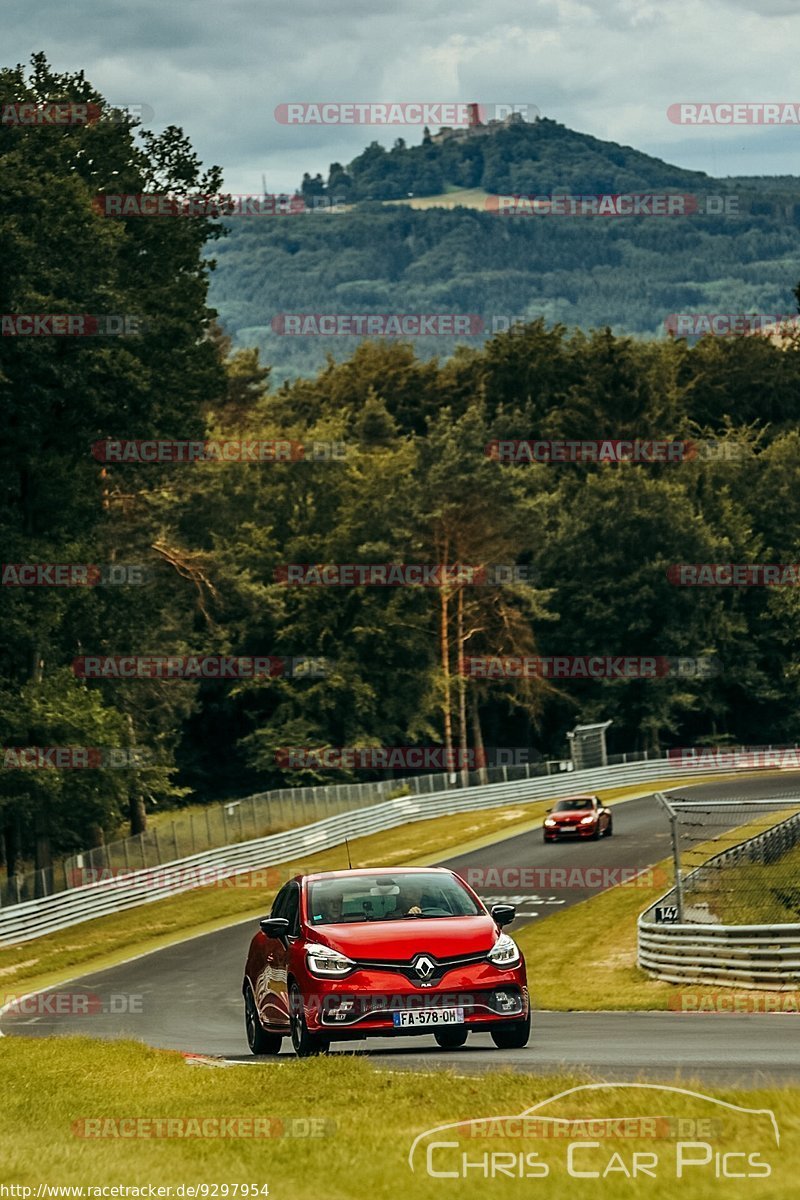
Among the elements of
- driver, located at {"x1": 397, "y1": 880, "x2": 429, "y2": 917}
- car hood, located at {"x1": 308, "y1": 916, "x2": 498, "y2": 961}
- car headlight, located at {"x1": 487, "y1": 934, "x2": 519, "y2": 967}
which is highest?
driver, located at {"x1": 397, "y1": 880, "x2": 429, "y2": 917}

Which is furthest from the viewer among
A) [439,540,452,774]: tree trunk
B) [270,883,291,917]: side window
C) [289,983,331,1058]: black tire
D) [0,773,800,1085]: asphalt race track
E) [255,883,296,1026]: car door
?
[439,540,452,774]: tree trunk

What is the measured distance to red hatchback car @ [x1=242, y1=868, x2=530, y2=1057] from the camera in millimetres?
14000

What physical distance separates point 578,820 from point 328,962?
37668 mm

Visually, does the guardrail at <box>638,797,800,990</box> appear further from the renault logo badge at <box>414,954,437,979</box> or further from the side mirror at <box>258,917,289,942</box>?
the renault logo badge at <box>414,954,437,979</box>

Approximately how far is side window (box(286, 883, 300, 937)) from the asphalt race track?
1071 mm

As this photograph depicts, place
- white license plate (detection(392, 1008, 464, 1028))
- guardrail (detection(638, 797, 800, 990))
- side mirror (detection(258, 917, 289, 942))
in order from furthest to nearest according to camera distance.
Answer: guardrail (detection(638, 797, 800, 990))
side mirror (detection(258, 917, 289, 942))
white license plate (detection(392, 1008, 464, 1028))

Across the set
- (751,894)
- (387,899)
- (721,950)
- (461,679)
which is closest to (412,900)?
(387,899)

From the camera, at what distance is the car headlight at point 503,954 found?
14.1 m

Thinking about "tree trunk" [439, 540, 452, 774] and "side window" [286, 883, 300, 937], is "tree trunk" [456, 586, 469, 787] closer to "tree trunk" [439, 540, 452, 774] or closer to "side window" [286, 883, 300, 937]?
A: "tree trunk" [439, 540, 452, 774]

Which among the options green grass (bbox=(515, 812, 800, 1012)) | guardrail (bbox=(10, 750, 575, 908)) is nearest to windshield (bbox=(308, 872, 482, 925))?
green grass (bbox=(515, 812, 800, 1012))

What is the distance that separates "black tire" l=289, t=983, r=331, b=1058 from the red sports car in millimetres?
37073

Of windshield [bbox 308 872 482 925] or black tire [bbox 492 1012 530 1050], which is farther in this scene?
windshield [bbox 308 872 482 925]

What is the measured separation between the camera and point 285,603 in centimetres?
8512

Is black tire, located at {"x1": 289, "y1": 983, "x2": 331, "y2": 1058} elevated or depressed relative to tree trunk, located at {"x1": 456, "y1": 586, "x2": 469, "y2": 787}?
elevated
